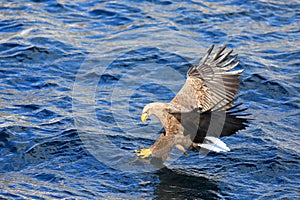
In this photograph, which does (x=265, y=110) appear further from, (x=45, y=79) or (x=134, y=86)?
(x=45, y=79)

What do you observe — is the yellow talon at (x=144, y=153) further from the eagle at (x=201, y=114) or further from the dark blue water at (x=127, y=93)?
the dark blue water at (x=127, y=93)

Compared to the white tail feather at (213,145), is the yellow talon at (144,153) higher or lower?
lower

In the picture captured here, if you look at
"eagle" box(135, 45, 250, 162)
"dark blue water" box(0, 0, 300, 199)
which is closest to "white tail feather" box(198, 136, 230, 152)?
"eagle" box(135, 45, 250, 162)

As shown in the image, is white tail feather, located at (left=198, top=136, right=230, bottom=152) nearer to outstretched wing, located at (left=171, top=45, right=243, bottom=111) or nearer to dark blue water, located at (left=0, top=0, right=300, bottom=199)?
dark blue water, located at (left=0, top=0, right=300, bottom=199)

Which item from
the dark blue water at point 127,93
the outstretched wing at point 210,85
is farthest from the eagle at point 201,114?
the dark blue water at point 127,93

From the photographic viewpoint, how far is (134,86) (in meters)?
9.17

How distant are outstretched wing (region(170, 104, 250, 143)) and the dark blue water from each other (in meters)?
0.62

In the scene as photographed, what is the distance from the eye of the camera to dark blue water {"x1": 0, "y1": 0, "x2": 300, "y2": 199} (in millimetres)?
6699

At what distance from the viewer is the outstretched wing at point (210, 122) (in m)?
6.18

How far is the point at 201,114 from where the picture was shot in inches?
242

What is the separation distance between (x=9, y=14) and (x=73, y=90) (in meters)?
3.12

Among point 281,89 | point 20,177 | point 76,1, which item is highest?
point 76,1

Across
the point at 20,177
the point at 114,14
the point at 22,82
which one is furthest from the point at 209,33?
the point at 20,177

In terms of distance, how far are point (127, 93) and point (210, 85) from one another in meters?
1.96
